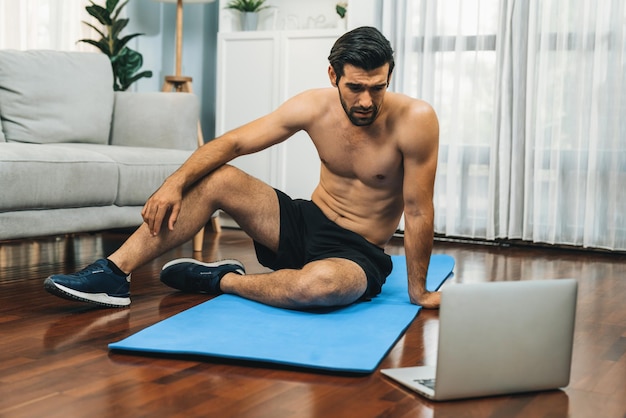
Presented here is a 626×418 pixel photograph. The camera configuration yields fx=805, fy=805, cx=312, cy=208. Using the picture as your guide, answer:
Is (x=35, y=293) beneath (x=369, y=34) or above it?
beneath

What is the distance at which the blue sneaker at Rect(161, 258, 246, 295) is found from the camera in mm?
2312

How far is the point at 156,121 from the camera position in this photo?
3514 millimetres

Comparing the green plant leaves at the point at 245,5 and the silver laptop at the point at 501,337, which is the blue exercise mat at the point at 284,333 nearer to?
the silver laptop at the point at 501,337

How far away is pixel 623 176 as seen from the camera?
150 inches

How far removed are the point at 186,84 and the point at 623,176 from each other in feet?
7.58

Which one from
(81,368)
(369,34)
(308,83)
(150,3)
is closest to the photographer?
(81,368)

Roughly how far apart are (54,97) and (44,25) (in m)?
0.91

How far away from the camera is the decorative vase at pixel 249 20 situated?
4.62m

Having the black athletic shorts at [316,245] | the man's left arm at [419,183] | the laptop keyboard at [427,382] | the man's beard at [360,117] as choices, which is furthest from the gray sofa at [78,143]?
the laptop keyboard at [427,382]

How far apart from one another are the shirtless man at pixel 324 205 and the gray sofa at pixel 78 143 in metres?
0.54

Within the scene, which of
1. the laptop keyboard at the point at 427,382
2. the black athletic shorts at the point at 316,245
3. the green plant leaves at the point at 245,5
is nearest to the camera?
the laptop keyboard at the point at 427,382

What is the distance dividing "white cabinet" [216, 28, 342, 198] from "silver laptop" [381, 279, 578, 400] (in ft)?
9.79

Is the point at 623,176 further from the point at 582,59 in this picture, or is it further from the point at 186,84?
the point at 186,84

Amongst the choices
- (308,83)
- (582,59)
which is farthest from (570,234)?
(308,83)
